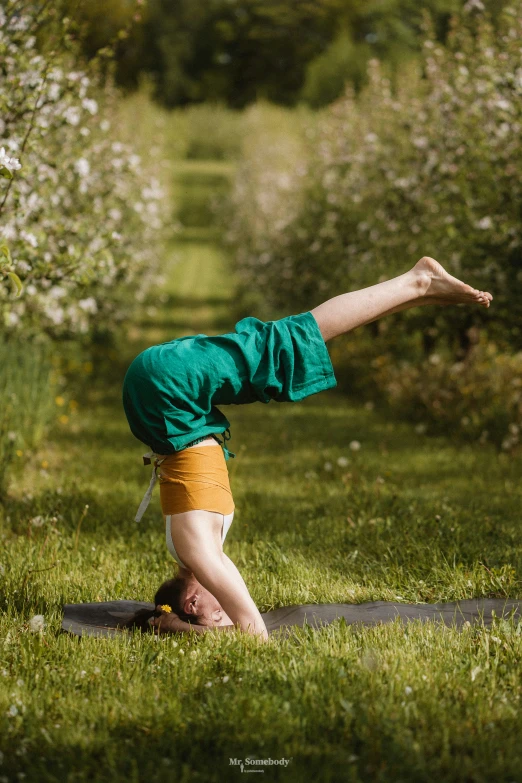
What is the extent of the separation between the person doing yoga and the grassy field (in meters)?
0.19

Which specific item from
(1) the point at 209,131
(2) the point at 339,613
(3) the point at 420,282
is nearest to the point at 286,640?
(2) the point at 339,613

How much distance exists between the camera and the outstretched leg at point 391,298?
3.36 meters

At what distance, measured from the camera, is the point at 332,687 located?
2713 millimetres

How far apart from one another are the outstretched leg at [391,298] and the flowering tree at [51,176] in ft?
3.70

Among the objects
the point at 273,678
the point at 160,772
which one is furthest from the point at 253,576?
the point at 160,772

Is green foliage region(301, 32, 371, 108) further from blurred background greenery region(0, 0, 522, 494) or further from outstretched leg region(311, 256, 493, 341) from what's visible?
outstretched leg region(311, 256, 493, 341)

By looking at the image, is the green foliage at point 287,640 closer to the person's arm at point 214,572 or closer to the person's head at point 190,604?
the person's arm at point 214,572

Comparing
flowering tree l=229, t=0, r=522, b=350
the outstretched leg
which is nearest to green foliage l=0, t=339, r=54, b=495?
the outstretched leg

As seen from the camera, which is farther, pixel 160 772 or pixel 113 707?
pixel 113 707

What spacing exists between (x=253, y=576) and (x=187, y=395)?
44.9 inches

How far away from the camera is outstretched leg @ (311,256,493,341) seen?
336 centimetres

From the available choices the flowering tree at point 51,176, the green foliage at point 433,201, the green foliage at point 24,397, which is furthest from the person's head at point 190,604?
the green foliage at point 433,201

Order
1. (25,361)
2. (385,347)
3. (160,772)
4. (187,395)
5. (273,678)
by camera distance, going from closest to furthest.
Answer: (160,772), (273,678), (187,395), (25,361), (385,347)

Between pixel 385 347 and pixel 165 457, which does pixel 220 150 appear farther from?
pixel 165 457
